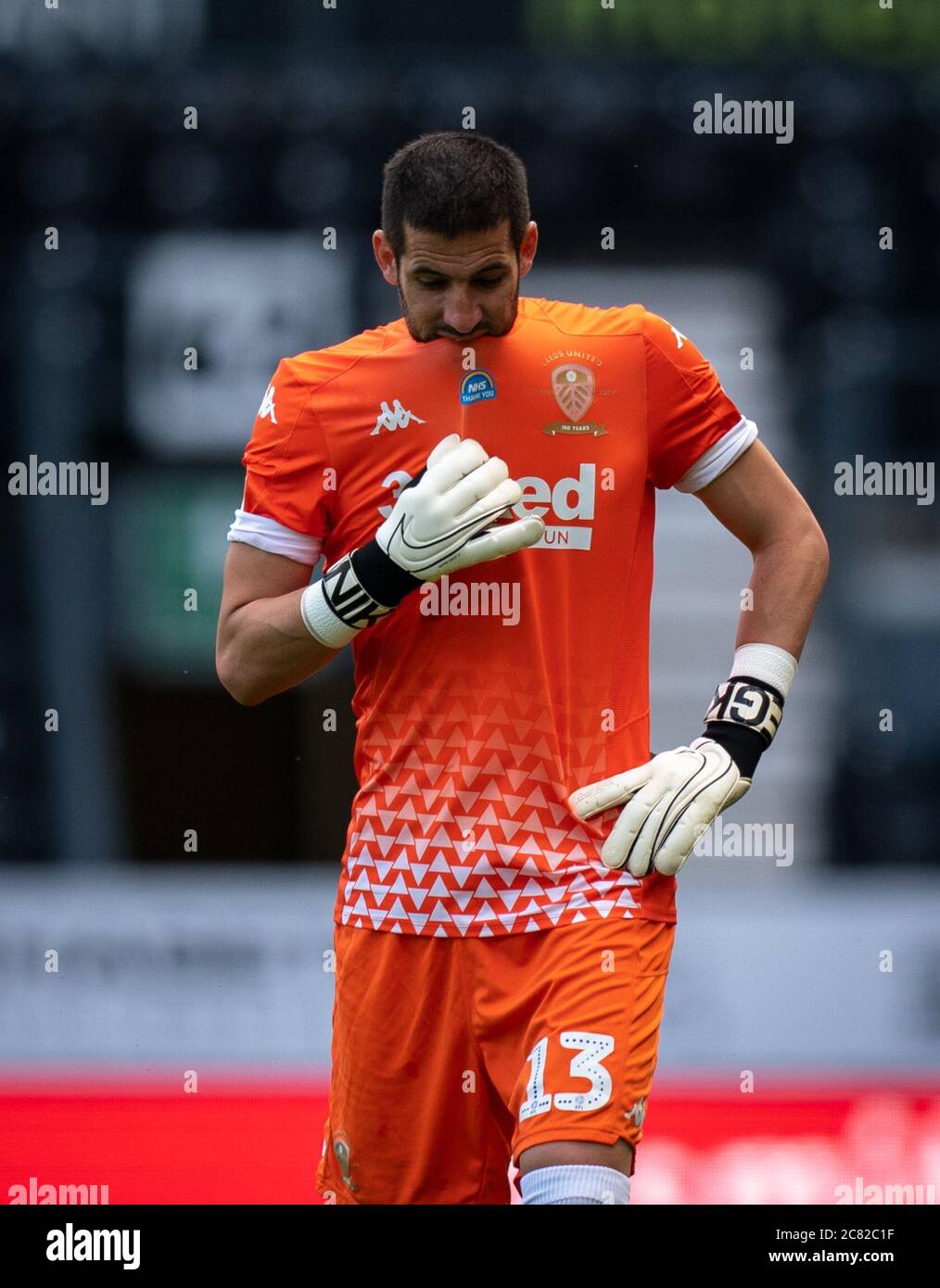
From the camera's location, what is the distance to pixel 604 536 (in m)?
3.27

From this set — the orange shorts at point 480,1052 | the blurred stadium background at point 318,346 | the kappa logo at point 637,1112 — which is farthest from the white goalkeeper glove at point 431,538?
the blurred stadium background at point 318,346

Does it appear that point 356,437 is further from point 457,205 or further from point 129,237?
point 129,237

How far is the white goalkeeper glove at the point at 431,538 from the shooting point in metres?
3.10

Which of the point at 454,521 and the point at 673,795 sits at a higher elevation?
the point at 454,521

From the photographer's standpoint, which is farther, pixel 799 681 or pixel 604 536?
pixel 799 681

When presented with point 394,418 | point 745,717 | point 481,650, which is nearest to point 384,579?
point 481,650

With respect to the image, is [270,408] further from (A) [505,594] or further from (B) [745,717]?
(B) [745,717]

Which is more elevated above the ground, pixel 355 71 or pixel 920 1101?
pixel 355 71

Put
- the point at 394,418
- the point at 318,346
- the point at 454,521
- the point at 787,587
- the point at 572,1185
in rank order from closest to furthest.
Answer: the point at 572,1185 < the point at 454,521 < the point at 394,418 < the point at 787,587 < the point at 318,346

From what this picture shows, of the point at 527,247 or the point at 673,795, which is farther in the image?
the point at 527,247

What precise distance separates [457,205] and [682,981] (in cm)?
436

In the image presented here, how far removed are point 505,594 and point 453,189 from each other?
68cm

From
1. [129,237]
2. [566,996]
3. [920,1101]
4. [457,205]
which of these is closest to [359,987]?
[566,996]

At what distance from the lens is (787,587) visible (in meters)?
3.44
